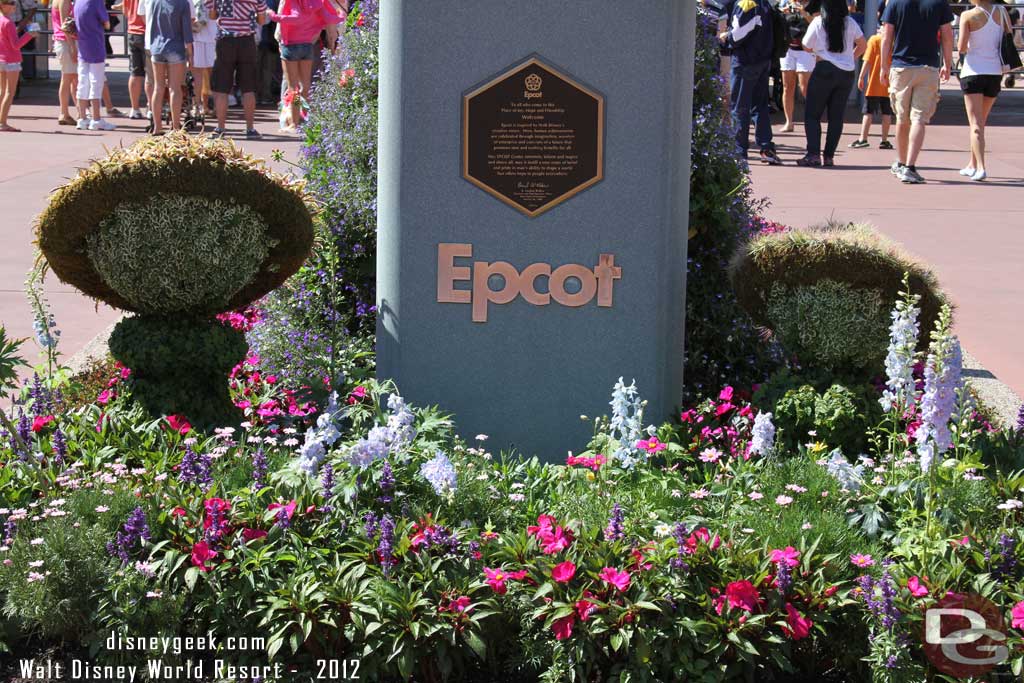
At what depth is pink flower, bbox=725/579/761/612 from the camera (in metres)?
3.58

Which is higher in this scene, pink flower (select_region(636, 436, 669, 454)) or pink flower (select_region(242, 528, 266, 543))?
pink flower (select_region(636, 436, 669, 454))

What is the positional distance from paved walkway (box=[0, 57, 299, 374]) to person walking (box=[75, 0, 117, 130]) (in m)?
0.26

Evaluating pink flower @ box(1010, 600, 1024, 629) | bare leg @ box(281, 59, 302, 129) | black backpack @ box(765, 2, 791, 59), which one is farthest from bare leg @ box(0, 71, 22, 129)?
pink flower @ box(1010, 600, 1024, 629)

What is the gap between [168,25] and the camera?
15.0m

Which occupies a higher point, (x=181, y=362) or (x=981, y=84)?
(x=981, y=84)

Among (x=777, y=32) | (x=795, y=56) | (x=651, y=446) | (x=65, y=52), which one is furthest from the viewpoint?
(x=795, y=56)

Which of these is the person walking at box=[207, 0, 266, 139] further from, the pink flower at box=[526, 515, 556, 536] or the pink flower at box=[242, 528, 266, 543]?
the pink flower at box=[526, 515, 556, 536]

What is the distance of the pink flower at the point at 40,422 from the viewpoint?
4.96m

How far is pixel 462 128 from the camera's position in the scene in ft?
16.6

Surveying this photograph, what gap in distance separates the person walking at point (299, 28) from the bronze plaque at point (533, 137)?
11244 millimetres

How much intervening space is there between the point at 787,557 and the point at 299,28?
13553mm

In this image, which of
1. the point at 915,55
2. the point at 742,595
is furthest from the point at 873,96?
the point at 742,595

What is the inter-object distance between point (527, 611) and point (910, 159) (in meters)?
11.4

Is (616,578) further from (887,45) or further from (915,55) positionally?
(887,45)
